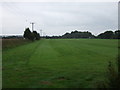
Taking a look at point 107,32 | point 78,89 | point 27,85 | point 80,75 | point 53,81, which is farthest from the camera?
point 107,32

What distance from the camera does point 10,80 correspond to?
30.2 feet

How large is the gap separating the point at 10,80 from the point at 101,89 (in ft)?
15.6

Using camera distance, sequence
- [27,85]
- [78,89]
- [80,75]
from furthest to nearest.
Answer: [80,75] < [27,85] < [78,89]

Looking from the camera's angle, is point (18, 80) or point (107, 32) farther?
point (107, 32)

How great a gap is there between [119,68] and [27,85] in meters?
4.01

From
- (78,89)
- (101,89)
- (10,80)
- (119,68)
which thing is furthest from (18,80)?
(119,68)

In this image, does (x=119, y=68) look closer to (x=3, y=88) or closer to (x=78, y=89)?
(x=78, y=89)

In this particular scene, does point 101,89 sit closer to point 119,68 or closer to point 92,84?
point 119,68

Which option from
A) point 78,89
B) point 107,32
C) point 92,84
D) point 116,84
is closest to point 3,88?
point 78,89

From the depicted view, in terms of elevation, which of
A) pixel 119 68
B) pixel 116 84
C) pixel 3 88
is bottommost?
pixel 3 88

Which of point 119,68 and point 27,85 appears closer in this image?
point 119,68

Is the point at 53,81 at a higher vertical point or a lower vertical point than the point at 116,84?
lower

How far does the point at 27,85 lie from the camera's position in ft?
26.9

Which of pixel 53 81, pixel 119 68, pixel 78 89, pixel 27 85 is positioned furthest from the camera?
pixel 53 81
